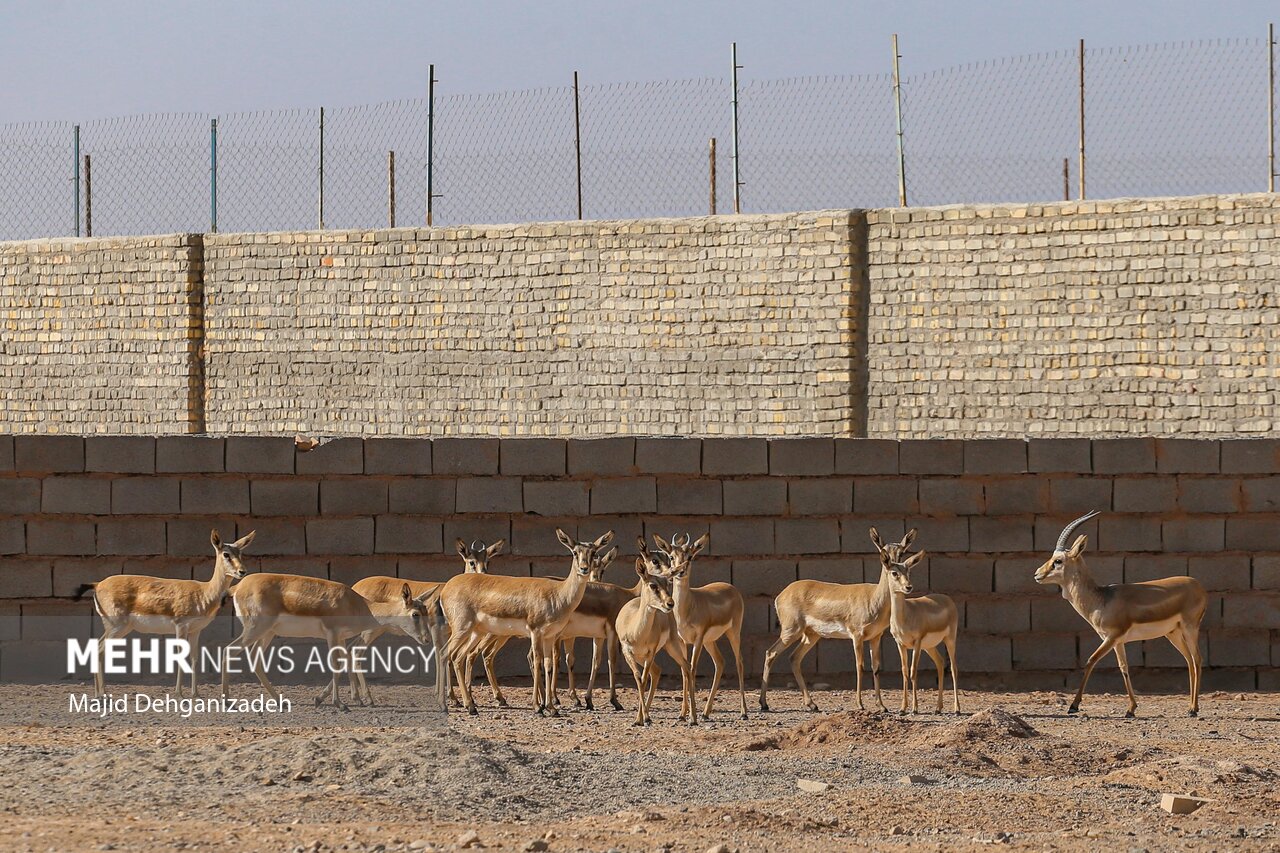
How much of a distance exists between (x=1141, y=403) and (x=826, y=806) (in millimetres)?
10326

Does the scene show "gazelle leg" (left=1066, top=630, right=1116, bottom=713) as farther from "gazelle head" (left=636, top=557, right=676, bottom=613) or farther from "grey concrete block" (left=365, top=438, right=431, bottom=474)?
"grey concrete block" (left=365, top=438, right=431, bottom=474)

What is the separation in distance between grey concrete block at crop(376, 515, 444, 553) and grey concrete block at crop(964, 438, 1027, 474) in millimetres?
4499

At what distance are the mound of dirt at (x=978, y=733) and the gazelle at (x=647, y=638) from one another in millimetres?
1916

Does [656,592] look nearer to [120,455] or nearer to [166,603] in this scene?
[166,603]

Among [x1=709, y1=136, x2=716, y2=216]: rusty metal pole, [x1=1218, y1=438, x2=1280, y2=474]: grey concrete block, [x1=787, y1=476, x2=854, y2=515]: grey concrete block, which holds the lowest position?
[x1=787, y1=476, x2=854, y2=515]: grey concrete block

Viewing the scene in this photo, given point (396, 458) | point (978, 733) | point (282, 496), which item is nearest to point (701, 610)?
point (978, 733)

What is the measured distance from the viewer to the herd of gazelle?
12.3m

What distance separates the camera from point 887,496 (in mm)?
14586

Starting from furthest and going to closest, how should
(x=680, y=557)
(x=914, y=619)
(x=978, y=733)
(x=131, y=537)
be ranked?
(x=131, y=537) < (x=914, y=619) < (x=680, y=557) < (x=978, y=733)

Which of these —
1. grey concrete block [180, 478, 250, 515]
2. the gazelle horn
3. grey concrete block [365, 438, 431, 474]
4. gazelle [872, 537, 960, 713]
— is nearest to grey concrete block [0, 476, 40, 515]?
grey concrete block [180, 478, 250, 515]

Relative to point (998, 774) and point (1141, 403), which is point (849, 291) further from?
point (998, 774)

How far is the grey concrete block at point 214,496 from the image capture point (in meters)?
14.5

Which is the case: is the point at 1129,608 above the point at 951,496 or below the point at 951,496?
below

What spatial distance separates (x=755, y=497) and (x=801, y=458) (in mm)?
506
